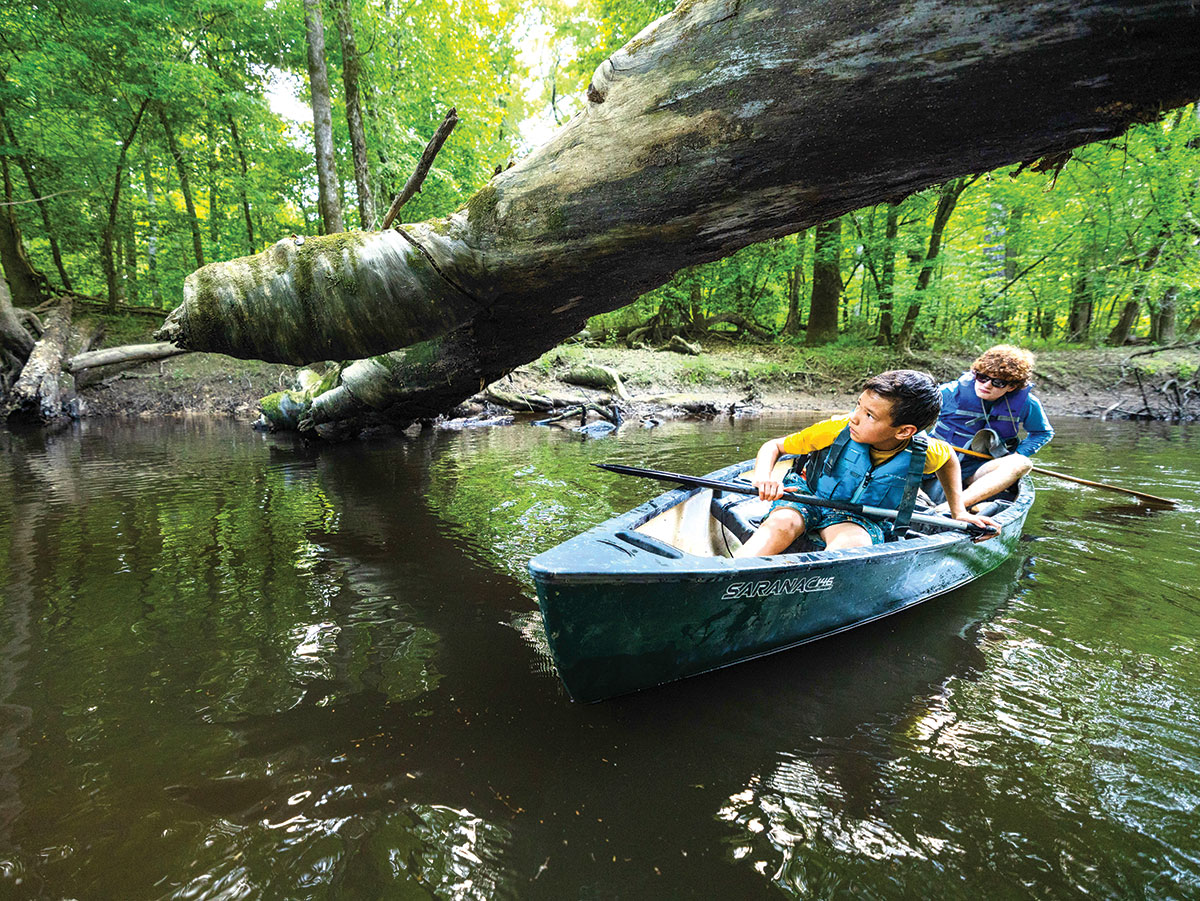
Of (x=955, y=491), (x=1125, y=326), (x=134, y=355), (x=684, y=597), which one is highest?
(x=1125, y=326)

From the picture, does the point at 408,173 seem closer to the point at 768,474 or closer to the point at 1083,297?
the point at 768,474

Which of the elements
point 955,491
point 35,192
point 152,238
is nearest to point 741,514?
point 955,491

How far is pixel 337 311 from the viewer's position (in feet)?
9.73

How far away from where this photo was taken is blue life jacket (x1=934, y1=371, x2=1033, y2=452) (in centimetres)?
465

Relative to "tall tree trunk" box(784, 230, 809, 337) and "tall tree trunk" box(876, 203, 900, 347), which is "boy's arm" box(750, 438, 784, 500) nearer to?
"tall tree trunk" box(876, 203, 900, 347)

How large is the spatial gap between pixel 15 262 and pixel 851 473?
19791 mm

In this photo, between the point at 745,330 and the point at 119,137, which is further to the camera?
the point at 745,330

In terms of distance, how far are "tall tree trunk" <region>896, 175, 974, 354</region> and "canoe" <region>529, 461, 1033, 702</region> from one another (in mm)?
15500

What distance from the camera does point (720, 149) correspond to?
214 cm

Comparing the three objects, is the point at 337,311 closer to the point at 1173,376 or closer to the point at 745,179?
the point at 745,179

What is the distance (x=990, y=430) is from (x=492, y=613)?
463cm

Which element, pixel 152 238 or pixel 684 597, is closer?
pixel 684 597

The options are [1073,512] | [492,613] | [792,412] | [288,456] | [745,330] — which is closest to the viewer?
[492,613]

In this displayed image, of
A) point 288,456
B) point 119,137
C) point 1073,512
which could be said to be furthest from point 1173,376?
point 119,137
